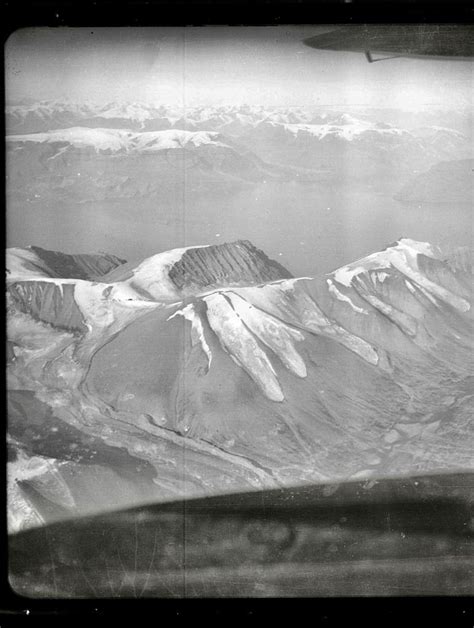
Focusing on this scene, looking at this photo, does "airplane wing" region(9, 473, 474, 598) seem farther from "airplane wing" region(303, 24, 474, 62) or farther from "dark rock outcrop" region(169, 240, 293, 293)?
"airplane wing" region(303, 24, 474, 62)

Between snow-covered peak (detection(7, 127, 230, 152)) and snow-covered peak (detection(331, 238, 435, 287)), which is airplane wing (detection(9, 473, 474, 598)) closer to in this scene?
snow-covered peak (detection(331, 238, 435, 287))

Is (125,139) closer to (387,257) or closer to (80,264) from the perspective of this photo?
(80,264)

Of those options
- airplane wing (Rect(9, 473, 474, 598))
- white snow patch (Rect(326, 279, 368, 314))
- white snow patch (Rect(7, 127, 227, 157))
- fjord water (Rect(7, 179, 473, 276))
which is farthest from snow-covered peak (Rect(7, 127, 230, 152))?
airplane wing (Rect(9, 473, 474, 598))

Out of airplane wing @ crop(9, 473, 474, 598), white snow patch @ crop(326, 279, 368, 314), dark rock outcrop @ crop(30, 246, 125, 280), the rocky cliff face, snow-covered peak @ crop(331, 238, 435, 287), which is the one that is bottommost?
airplane wing @ crop(9, 473, 474, 598)

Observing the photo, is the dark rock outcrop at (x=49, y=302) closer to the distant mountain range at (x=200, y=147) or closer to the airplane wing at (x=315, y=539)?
the distant mountain range at (x=200, y=147)

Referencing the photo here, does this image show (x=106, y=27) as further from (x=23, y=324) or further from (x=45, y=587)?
(x=45, y=587)

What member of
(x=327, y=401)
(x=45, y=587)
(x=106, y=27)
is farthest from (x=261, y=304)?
(x=45, y=587)

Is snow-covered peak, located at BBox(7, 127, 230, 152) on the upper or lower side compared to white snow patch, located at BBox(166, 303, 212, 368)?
upper

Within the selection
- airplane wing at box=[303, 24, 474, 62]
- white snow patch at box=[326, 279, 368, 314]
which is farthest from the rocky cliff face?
airplane wing at box=[303, 24, 474, 62]
